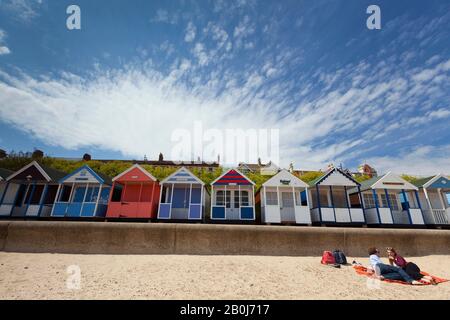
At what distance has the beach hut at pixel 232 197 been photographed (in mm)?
15555

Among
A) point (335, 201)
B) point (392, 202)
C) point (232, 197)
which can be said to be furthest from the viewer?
point (392, 202)

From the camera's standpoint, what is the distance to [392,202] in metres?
17.8

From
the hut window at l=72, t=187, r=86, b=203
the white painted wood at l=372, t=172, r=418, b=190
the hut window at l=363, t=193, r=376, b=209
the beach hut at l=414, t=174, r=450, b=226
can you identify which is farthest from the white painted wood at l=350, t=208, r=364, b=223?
the hut window at l=72, t=187, r=86, b=203

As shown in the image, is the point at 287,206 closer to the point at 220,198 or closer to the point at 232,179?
the point at 232,179

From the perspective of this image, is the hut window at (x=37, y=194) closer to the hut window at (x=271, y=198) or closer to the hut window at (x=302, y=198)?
the hut window at (x=271, y=198)

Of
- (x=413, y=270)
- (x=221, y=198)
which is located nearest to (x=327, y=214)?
(x=221, y=198)

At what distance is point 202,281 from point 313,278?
11.8 feet

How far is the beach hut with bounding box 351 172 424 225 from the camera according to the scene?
15453mm

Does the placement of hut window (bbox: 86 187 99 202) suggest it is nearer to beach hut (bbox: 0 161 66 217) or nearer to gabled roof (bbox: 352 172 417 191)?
beach hut (bbox: 0 161 66 217)

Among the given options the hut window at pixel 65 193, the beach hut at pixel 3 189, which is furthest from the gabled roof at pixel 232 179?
the beach hut at pixel 3 189

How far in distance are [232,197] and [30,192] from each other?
16223 mm

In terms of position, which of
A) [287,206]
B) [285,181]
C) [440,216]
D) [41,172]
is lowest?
[440,216]

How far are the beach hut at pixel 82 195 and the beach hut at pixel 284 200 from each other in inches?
482
